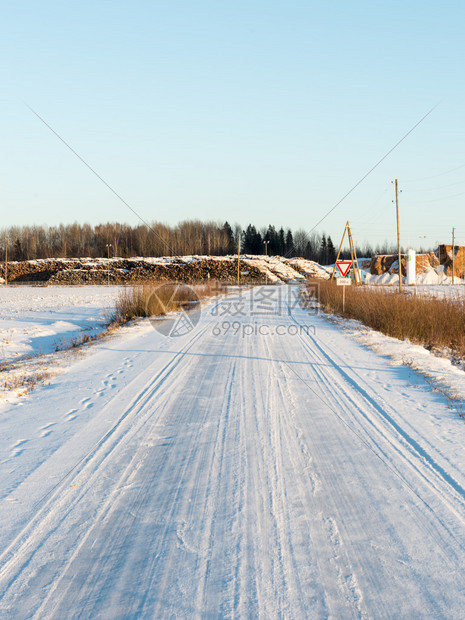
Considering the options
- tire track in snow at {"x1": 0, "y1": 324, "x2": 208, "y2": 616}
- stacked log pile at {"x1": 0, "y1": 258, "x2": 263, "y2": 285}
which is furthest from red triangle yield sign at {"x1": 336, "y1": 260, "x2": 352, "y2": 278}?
stacked log pile at {"x1": 0, "y1": 258, "x2": 263, "y2": 285}

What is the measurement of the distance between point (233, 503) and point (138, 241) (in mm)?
119729

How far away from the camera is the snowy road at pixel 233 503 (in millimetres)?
2426

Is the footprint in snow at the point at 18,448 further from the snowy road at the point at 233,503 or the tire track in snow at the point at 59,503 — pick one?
the tire track in snow at the point at 59,503

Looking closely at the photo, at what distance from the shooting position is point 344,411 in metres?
5.62

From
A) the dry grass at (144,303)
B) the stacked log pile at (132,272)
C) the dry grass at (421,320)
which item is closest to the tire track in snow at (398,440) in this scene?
the dry grass at (421,320)

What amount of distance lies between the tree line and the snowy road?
4231 inches

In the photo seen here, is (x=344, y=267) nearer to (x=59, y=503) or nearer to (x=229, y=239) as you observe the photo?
(x=59, y=503)

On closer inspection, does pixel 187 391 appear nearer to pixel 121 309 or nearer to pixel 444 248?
pixel 121 309

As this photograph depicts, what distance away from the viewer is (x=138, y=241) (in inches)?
4668

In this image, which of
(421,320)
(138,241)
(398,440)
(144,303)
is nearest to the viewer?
(398,440)

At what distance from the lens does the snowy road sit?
2.43m

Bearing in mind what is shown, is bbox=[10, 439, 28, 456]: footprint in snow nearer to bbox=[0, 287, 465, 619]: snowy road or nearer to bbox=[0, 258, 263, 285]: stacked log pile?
bbox=[0, 287, 465, 619]: snowy road

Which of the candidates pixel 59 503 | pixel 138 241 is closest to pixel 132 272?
pixel 138 241

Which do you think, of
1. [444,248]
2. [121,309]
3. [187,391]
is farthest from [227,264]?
[187,391]
